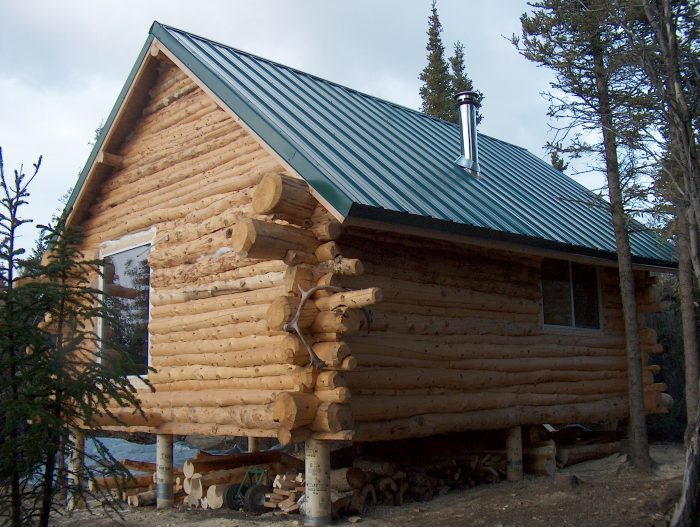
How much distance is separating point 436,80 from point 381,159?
25.1 metres

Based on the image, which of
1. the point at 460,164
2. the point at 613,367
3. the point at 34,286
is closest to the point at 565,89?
the point at 460,164

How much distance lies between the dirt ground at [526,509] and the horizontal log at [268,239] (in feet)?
9.88

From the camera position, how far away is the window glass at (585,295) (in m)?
12.8

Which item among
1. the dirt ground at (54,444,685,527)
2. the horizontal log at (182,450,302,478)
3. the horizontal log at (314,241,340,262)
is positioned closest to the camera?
the dirt ground at (54,444,685,527)

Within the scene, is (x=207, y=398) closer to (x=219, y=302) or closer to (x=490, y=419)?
(x=219, y=302)

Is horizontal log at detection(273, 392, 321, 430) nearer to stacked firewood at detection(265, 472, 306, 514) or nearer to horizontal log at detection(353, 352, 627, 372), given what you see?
horizontal log at detection(353, 352, 627, 372)

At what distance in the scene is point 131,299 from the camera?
39.7 feet

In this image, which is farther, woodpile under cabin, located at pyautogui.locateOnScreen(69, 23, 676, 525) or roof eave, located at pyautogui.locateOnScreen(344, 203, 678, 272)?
woodpile under cabin, located at pyautogui.locateOnScreen(69, 23, 676, 525)

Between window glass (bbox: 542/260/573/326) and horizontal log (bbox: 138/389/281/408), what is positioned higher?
window glass (bbox: 542/260/573/326)

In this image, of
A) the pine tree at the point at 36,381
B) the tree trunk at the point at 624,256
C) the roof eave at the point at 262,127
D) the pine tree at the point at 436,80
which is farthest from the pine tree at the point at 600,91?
the pine tree at the point at 436,80

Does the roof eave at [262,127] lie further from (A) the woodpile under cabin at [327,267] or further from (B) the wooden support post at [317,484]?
(B) the wooden support post at [317,484]

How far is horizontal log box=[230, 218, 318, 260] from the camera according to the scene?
8.05 metres

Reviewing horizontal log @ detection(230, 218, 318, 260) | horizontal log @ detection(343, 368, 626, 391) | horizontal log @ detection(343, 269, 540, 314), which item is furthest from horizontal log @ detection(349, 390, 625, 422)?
horizontal log @ detection(230, 218, 318, 260)

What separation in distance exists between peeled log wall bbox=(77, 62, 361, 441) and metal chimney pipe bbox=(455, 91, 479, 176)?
391cm
